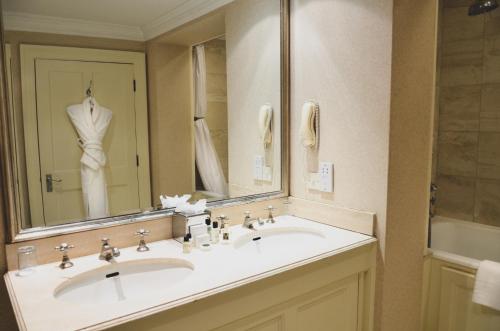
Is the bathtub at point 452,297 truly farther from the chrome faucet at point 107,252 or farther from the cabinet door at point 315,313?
the chrome faucet at point 107,252

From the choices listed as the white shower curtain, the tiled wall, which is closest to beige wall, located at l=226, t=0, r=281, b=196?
the white shower curtain

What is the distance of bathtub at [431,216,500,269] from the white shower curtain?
1815 mm

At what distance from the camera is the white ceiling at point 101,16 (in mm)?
1312

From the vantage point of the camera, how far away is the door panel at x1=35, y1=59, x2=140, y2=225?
1.37 m

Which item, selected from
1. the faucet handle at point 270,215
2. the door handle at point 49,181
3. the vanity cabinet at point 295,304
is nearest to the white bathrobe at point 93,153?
the door handle at point 49,181

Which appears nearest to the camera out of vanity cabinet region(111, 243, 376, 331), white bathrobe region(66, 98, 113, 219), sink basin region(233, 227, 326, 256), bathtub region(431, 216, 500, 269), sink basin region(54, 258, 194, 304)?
vanity cabinet region(111, 243, 376, 331)

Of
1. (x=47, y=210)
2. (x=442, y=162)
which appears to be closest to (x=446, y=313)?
(x=442, y=162)

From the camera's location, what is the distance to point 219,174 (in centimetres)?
190

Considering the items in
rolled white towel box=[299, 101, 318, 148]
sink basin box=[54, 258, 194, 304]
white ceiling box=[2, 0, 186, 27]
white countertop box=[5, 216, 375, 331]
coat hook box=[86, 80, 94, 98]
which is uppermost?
white ceiling box=[2, 0, 186, 27]

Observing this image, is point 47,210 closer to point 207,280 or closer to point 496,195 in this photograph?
point 207,280

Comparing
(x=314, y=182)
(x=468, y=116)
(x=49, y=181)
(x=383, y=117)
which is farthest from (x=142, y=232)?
(x=468, y=116)

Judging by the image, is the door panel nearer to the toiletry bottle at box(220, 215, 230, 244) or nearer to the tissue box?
the tissue box

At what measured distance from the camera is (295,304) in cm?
140

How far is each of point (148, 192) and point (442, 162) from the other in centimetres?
248
